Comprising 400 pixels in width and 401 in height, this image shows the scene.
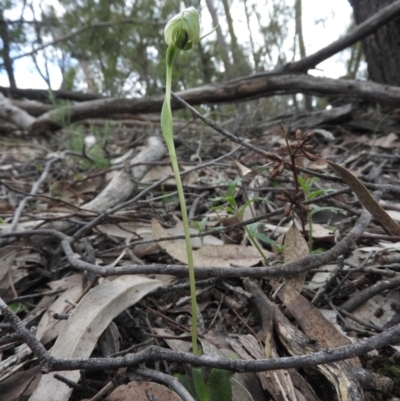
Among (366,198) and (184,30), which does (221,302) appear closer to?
(366,198)

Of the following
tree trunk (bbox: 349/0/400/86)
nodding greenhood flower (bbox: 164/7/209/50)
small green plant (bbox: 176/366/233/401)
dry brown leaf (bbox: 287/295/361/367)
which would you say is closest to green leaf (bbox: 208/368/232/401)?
small green plant (bbox: 176/366/233/401)

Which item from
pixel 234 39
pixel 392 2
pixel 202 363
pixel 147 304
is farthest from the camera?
pixel 234 39

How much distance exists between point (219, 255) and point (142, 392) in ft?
1.52

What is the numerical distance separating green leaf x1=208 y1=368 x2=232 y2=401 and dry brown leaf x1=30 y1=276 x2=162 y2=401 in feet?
0.90

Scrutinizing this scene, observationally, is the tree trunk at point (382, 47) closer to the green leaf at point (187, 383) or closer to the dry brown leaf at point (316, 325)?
the dry brown leaf at point (316, 325)

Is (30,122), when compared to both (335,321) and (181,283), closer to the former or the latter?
(181,283)

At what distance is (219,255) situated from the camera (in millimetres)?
1030

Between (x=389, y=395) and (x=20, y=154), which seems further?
(x=20, y=154)

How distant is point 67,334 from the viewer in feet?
2.53

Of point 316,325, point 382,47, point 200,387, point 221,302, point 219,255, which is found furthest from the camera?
point 382,47

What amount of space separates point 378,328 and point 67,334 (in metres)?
0.68

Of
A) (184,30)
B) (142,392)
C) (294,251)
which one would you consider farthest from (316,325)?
(184,30)

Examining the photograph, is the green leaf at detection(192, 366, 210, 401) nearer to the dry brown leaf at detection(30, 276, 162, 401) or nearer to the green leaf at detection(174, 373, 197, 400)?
the green leaf at detection(174, 373, 197, 400)

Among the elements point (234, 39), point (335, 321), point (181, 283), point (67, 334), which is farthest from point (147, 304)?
point (234, 39)
